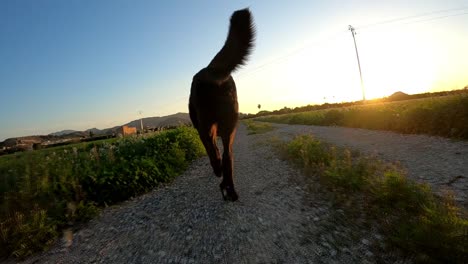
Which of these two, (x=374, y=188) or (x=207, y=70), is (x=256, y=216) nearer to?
(x=374, y=188)

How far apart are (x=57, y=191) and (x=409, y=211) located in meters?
5.43

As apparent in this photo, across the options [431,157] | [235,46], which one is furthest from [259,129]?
[235,46]

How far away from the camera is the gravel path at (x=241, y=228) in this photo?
3.03 m

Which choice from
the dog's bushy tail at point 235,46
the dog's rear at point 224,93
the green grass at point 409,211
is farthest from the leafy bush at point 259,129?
the dog's bushy tail at point 235,46

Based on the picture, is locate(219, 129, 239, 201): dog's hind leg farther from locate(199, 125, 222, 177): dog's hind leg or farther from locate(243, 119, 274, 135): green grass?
locate(243, 119, 274, 135): green grass

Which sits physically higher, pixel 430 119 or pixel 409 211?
pixel 430 119

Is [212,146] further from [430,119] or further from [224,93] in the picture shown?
[430,119]

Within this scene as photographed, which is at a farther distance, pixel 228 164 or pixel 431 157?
pixel 431 157

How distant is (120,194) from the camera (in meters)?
5.64

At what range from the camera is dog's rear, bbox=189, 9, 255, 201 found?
3387 mm

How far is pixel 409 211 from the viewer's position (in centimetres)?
341

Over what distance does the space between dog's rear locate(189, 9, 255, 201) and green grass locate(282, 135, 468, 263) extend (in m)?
1.87

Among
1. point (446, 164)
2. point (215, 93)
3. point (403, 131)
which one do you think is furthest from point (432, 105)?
point (215, 93)

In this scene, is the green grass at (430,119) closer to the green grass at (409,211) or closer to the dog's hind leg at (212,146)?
the green grass at (409,211)
